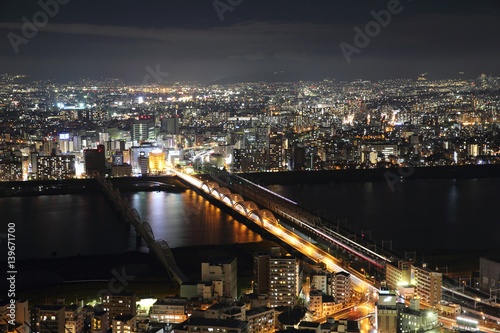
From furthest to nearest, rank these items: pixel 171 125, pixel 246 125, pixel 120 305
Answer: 1. pixel 246 125
2. pixel 171 125
3. pixel 120 305

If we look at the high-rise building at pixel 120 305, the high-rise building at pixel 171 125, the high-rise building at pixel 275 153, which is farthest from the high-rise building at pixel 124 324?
the high-rise building at pixel 171 125

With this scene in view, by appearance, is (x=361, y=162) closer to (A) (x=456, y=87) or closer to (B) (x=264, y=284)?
(B) (x=264, y=284)

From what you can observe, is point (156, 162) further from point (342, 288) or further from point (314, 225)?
point (342, 288)

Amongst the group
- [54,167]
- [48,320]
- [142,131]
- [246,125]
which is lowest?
[48,320]

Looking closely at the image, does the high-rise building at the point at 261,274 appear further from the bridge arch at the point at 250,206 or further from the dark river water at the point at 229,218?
the bridge arch at the point at 250,206

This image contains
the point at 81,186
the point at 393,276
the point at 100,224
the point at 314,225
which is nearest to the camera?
the point at 393,276

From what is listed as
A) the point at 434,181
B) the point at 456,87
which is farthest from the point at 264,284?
the point at 456,87

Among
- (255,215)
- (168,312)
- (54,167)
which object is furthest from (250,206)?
(54,167)
